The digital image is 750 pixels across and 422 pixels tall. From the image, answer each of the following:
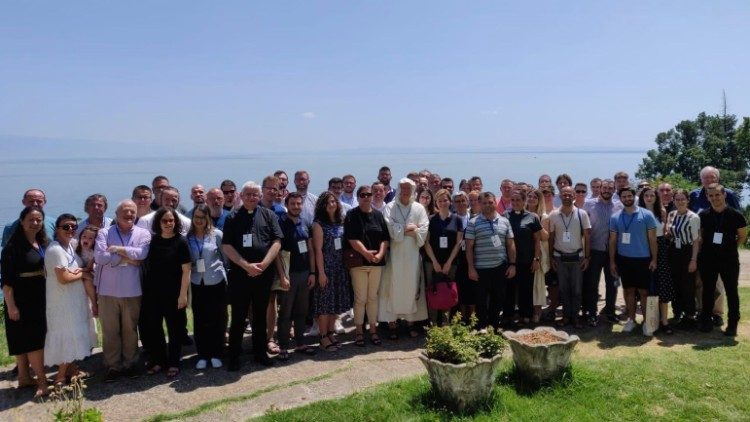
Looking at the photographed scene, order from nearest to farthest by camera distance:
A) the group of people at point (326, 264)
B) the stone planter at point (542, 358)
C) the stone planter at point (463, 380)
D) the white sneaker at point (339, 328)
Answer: the stone planter at point (463, 380) < the stone planter at point (542, 358) < the group of people at point (326, 264) < the white sneaker at point (339, 328)

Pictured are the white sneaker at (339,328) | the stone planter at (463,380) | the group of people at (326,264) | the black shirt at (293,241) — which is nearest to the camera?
the stone planter at (463,380)

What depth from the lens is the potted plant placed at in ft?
14.5

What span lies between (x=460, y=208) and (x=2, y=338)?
23.3 ft

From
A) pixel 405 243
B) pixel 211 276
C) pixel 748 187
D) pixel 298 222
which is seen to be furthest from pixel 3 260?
pixel 748 187

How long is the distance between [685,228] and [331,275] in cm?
462

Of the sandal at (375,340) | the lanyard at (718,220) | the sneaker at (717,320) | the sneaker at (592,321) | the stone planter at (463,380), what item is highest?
the lanyard at (718,220)

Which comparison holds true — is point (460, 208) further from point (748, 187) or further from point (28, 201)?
point (748, 187)

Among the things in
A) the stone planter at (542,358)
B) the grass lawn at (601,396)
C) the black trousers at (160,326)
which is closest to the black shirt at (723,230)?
the grass lawn at (601,396)

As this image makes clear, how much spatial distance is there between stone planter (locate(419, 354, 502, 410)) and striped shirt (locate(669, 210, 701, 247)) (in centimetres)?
375

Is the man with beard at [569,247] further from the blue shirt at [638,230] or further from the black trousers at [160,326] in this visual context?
the black trousers at [160,326]

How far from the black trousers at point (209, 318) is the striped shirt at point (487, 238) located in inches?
125

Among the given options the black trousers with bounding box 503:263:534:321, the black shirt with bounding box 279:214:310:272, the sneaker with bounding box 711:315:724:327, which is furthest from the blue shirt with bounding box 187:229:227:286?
the sneaker with bounding box 711:315:724:327

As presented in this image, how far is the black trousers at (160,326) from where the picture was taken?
5695mm

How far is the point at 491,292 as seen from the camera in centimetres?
681
